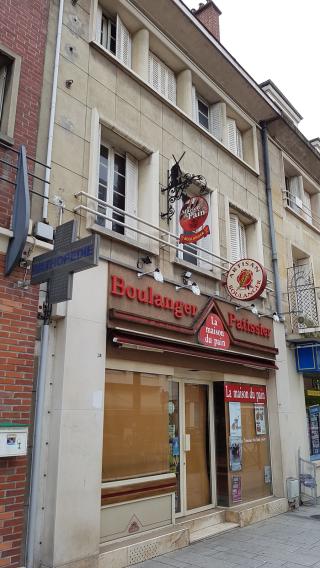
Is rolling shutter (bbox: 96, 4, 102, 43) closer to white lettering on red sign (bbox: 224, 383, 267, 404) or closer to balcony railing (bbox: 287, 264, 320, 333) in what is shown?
white lettering on red sign (bbox: 224, 383, 267, 404)

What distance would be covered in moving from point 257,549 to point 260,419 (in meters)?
3.49

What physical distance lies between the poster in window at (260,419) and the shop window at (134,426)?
325 cm

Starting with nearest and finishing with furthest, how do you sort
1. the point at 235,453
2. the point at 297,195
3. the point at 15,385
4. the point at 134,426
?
the point at 15,385
the point at 134,426
the point at 235,453
the point at 297,195

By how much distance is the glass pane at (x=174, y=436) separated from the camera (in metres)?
8.17

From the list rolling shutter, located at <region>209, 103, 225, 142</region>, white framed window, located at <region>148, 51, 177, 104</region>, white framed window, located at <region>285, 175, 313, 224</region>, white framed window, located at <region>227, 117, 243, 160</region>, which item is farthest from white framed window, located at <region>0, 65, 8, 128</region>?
white framed window, located at <region>285, 175, 313, 224</region>

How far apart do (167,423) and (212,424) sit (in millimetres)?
1805

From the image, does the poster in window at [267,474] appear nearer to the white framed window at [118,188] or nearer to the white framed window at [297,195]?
the white framed window at [118,188]

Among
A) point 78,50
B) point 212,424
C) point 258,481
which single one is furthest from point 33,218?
point 258,481

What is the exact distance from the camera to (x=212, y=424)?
9.34 m

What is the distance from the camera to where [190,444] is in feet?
28.5

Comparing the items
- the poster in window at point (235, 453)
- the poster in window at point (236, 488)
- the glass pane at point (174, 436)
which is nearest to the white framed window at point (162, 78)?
the glass pane at point (174, 436)

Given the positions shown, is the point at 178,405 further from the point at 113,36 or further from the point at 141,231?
the point at 113,36

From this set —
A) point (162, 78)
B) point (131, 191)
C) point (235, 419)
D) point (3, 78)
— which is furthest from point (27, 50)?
point (235, 419)

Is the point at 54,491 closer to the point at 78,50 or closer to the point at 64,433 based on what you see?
the point at 64,433
